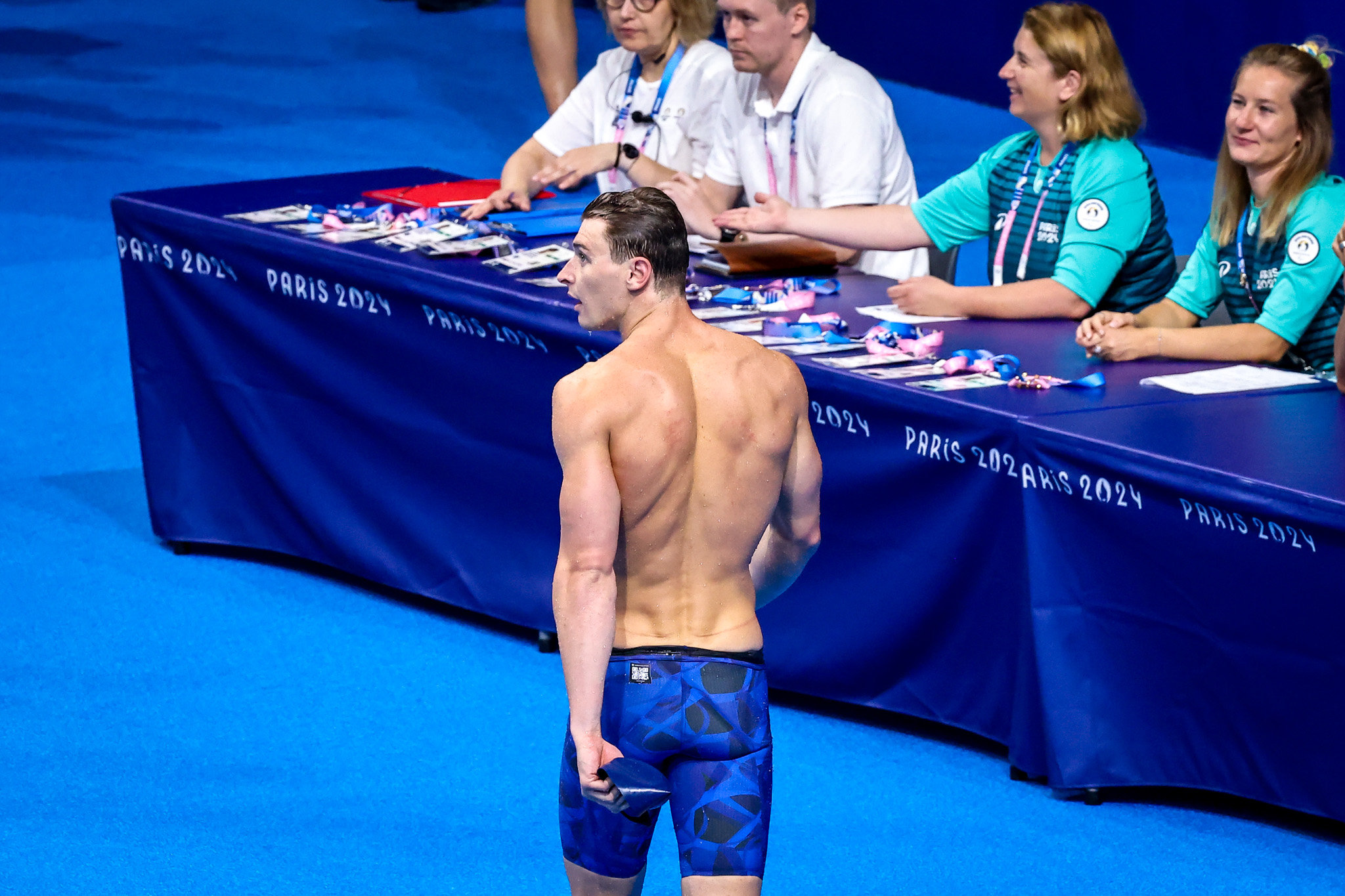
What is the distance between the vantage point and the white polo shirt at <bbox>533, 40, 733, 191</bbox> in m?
5.10

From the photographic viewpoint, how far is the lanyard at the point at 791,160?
15.6ft

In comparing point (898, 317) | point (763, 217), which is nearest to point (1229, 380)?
point (898, 317)

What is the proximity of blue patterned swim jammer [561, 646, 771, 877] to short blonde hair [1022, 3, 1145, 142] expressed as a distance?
2.10 m

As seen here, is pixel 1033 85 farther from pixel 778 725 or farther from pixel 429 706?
pixel 429 706

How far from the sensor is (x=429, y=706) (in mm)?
4176

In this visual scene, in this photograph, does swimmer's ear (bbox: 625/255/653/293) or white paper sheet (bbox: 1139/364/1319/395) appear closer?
swimmer's ear (bbox: 625/255/653/293)

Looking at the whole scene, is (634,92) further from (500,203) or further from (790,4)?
(790,4)

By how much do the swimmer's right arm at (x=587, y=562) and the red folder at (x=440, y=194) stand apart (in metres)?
2.85

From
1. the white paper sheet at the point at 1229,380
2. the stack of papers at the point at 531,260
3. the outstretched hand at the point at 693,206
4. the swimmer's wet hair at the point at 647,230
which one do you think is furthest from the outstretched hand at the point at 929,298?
the swimmer's wet hair at the point at 647,230

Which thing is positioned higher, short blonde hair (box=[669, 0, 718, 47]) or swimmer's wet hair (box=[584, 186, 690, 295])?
short blonde hair (box=[669, 0, 718, 47])

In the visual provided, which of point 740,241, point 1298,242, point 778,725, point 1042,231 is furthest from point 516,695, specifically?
point 1298,242

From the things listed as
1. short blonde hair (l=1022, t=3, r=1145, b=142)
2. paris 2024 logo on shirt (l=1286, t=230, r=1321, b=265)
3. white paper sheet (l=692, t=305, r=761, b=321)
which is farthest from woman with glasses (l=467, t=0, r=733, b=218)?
paris 2024 logo on shirt (l=1286, t=230, r=1321, b=265)

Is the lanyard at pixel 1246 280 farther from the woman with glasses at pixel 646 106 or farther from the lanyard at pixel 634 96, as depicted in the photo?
the lanyard at pixel 634 96

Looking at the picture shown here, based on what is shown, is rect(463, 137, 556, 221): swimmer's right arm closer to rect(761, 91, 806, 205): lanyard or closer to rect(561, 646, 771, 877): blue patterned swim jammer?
rect(761, 91, 806, 205): lanyard
